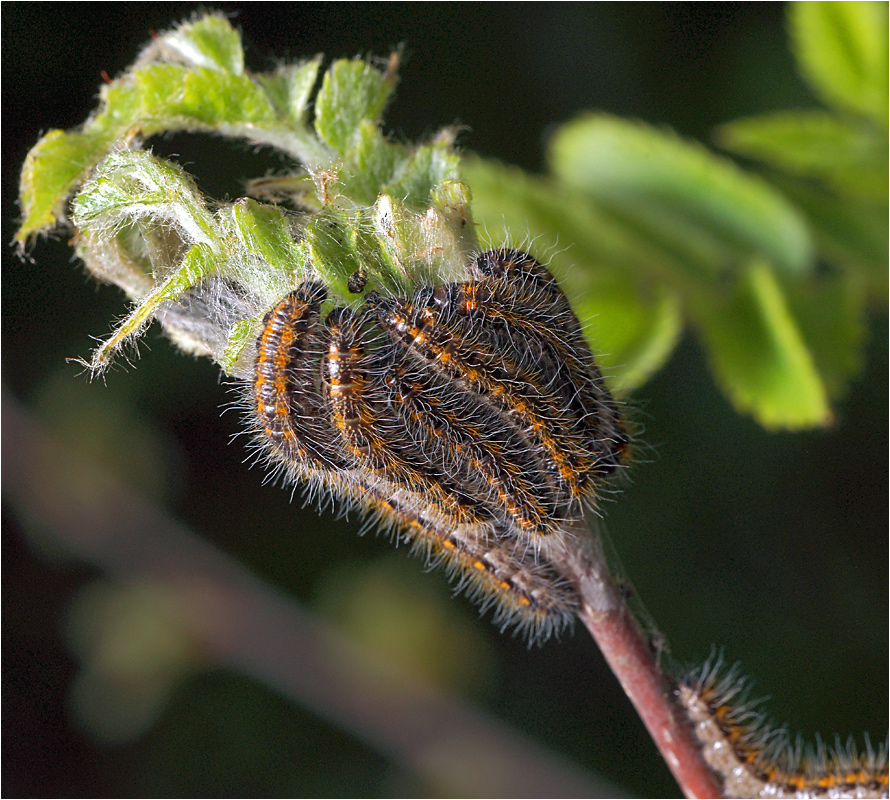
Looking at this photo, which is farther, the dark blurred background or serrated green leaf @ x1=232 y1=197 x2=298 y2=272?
the dark blurred background

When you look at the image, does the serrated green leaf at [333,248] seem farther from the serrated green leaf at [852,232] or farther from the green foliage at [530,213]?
the serrated green leaf at [852,232]

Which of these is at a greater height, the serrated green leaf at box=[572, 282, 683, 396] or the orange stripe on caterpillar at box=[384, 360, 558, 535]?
the orange stripe on caterpillar at box=[384, 360, 558, 535]

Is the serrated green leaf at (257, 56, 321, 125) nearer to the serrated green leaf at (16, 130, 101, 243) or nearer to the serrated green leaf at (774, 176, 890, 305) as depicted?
the serrated green leaf at (16, 130, 101, 243)

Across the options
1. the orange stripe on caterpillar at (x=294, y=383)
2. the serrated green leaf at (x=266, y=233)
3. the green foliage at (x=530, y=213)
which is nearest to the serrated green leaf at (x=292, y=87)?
the green foliage at (x=530, y=213)

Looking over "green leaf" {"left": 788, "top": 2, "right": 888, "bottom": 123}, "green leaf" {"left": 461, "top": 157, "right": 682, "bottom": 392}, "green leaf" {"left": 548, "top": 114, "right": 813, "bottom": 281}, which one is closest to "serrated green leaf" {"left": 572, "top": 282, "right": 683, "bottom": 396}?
"green leaf" {"left": 461, "top": 157, "right": 682, "bottom": 392}

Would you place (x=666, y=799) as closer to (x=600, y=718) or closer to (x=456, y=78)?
(x=600, y=718)

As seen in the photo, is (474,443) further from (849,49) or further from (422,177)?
(849,49)

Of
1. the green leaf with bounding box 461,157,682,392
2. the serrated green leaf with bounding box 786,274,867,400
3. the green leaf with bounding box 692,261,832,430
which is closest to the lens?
the green leaf with bounding box 692,261,832,430
